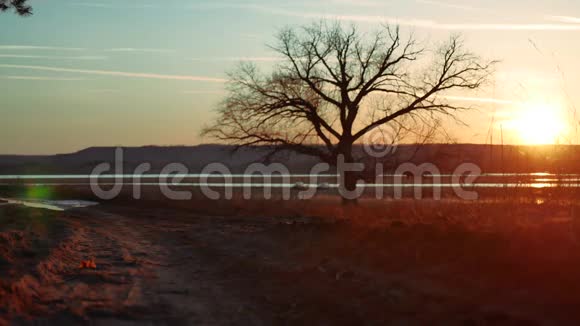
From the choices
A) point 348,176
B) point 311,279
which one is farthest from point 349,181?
point 311,279

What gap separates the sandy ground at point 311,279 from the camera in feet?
27.6

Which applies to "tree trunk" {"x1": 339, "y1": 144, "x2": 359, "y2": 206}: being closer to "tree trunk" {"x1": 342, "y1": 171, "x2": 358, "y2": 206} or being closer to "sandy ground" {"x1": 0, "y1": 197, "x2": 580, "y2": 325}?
"tree trunk" {"x1": 342, "y1": 171, "x2": 358, "y2": 206}

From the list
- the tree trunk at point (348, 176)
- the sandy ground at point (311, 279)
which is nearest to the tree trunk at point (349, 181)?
the tree trunk at point (348, 176)

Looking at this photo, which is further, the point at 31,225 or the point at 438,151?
the point at 438,151

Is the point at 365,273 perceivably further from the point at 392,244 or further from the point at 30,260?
the point at 30,260

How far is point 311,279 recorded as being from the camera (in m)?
11.3

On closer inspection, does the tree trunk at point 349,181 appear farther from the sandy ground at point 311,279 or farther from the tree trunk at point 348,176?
the sandy ground at point 311,279

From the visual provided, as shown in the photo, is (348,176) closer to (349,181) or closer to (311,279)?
(349,181)

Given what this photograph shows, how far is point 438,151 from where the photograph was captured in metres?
30.8

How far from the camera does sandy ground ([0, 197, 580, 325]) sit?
27.6ft

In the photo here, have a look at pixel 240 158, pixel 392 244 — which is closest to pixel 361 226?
pixel 392 244

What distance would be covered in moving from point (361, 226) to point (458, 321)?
740 cm

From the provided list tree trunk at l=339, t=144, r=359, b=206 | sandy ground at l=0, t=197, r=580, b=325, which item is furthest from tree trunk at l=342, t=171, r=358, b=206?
sandy ground at l=0, t=197, r=580, b=325

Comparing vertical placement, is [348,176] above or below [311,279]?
above
